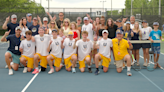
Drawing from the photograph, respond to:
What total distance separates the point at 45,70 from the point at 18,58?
3.73ft

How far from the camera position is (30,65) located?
6844 mm

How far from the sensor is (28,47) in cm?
682

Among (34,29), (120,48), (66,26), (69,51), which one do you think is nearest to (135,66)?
(120,48)

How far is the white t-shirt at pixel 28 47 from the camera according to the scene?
6.80 m

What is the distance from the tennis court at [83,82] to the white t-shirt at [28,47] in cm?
76

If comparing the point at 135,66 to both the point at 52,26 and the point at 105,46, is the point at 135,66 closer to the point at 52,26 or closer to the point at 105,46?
the point at 105,46

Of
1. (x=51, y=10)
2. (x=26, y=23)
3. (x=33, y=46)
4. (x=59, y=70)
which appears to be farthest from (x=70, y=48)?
(x=51, y=10)

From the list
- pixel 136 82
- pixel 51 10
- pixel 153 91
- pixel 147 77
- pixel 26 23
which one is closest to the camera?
pixel 153 91

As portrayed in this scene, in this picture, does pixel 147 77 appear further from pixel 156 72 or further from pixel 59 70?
pixel 59 70

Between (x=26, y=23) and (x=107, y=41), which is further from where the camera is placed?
(x=26, y=23)

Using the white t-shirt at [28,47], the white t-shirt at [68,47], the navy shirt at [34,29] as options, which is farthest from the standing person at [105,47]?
the navy shirt at [34,29]

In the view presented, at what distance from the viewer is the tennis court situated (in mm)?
5035

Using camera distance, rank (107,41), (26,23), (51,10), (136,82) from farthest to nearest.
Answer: (51,10)
(26,23)
(107,41)
(136,82)

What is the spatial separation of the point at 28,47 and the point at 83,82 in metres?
2.64
